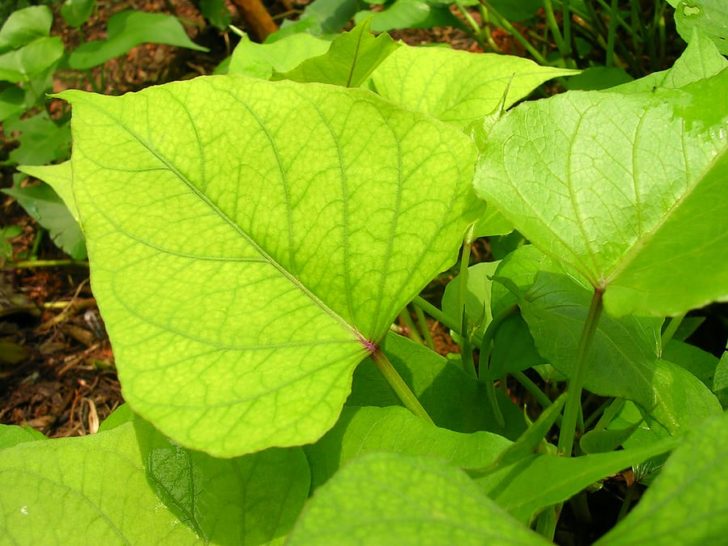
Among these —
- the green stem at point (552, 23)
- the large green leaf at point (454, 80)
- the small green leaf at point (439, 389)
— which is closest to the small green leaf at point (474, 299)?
the small green leaf at point (439, 389)

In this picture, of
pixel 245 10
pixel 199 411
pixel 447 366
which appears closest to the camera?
pixel 199 411

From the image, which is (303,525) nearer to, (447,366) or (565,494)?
(565,494)

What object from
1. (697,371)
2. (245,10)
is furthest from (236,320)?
(245,10)

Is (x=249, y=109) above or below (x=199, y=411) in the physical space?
above

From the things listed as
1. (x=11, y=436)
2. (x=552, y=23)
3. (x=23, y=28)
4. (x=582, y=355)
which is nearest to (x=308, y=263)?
(x=582, y=355)

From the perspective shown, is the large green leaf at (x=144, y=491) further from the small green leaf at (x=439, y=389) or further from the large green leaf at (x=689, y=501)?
the large green leaf at (x=689, y=501)

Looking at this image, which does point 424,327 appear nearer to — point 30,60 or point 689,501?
point 689,501

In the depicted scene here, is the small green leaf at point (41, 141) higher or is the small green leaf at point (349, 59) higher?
the small green leaf at point (349, 59)
